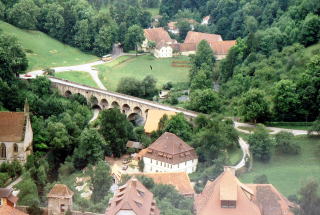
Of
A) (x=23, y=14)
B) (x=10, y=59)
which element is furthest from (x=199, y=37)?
(x=10, y=59)

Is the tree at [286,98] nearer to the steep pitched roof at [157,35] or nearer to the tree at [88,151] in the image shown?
the tree at [88,151]

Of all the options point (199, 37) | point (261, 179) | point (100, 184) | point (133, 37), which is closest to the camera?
point (100, 184)

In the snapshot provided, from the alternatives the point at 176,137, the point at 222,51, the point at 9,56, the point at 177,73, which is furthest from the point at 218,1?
the point at 176,137

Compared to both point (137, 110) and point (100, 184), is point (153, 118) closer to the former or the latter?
point (137, 110)

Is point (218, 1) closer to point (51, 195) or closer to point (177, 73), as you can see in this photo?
point (177, 73)

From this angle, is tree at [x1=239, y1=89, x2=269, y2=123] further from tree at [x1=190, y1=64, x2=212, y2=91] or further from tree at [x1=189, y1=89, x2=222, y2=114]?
tree at [x1=190, y1=64, x2=212, y2=91]

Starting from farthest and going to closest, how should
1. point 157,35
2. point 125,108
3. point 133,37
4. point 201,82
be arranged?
point 157,35
point 133,37
point 201,82
point 125,108
